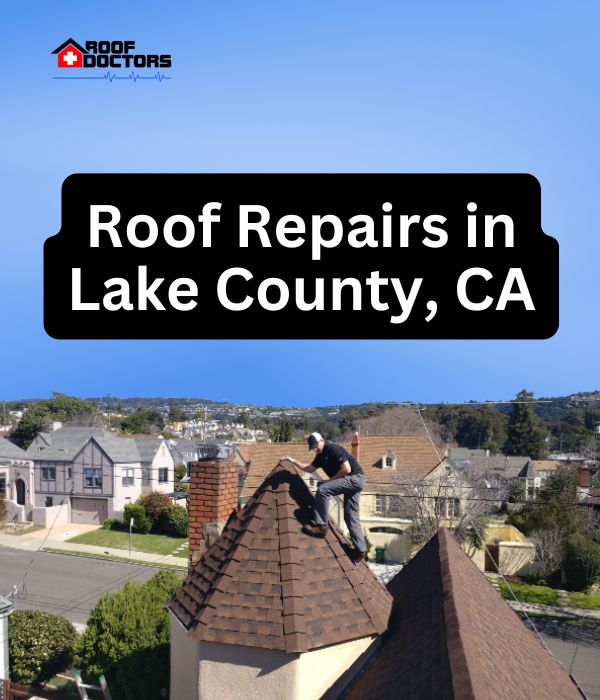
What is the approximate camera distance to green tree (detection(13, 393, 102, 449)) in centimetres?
6719

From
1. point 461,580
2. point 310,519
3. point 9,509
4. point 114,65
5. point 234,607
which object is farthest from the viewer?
point 9,509

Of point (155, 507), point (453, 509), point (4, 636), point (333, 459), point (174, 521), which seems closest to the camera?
point (333, 459)

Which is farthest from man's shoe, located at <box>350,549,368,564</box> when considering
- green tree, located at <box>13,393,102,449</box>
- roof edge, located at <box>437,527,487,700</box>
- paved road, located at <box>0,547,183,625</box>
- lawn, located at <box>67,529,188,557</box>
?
green tree, located at <box>13,393,102,449</box>

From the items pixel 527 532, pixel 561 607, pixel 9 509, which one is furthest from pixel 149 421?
pixel 561 607

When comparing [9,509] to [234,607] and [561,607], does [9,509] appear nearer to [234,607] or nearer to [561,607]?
[561,607]

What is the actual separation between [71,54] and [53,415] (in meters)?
71.1

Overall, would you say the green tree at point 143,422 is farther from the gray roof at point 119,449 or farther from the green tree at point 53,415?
the gray roof at point 119,449

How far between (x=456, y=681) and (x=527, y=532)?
116ft

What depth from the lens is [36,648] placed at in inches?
668

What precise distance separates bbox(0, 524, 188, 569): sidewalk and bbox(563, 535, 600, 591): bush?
838 inches

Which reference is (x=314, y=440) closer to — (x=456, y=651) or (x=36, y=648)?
(x=456, y=651)

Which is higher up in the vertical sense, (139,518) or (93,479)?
(93,479)

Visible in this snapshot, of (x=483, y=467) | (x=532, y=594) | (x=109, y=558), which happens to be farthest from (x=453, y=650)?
(x=483, y=467)

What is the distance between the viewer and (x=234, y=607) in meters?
6.69
